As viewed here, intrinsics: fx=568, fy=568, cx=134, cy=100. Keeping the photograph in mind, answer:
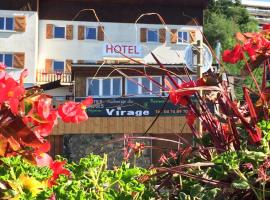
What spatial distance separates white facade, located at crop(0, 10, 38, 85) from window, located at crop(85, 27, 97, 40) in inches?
114

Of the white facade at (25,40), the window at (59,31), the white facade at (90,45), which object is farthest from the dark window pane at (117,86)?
the window at (59,31)

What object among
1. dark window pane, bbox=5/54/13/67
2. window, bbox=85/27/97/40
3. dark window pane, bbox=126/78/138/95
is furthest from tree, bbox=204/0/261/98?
dark window pane, bbox=126/78/138/95

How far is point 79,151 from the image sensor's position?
22703 mm

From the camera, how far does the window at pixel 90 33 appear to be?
105 feet

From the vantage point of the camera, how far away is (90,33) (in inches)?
1262

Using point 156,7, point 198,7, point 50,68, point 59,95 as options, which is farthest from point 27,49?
point 198,7

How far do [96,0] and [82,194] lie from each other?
3161cm

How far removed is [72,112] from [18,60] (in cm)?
2941

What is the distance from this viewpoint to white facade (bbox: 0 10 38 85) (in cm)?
3039

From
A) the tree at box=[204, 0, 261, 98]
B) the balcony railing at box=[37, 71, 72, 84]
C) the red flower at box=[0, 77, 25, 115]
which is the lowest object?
the red flower at box=[0, 77, 25, 115]

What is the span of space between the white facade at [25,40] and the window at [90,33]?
291 centimetres

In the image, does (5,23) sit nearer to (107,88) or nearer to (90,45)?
(90,45)

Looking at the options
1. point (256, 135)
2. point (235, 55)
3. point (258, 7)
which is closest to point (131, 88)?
point (235, 55)

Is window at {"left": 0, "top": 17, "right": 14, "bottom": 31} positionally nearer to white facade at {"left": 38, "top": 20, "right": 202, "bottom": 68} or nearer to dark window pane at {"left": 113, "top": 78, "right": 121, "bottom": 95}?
white facade at {"left": 38, "top": 20, "right": 202, "bottom": 68}
